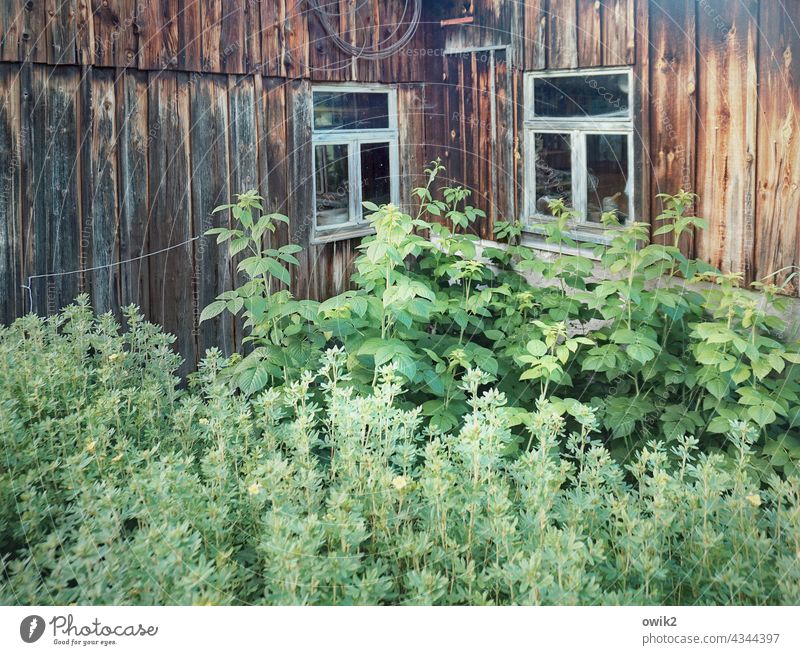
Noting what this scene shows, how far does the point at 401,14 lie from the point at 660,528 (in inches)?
173

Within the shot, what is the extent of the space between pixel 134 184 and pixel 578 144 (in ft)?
8.62

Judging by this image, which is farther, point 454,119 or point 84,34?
point 454,119

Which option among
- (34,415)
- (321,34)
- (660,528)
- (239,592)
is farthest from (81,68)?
(660,528)

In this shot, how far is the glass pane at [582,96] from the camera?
468cm

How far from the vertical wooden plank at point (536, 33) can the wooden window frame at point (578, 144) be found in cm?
8

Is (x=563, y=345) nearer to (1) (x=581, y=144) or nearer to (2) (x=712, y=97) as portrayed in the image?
(2) (x=712, y=97)

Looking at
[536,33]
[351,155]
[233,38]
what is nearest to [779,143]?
[536,33]

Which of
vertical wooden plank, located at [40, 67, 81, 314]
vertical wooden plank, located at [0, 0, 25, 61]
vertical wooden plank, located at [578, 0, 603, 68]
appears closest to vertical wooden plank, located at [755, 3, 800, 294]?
vertical wooden plank, located at [578, 0, 603, 68]

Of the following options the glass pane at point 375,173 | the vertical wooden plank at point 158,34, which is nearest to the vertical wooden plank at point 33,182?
the vertical wooden plank at point 158,34

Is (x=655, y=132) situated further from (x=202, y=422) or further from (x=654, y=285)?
(x=202, y=422)

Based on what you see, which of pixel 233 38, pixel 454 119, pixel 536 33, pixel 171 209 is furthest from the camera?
pixel 454 119

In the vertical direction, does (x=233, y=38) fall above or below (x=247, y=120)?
above

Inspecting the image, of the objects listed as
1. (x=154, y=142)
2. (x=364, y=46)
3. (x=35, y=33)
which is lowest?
(x=154, y=142)

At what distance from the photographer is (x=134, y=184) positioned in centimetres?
413
